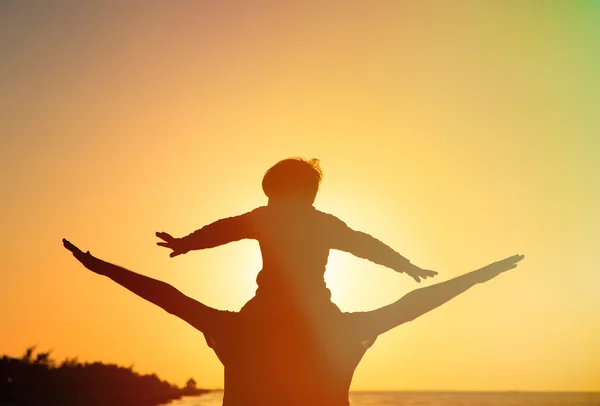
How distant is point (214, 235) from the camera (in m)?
5.65

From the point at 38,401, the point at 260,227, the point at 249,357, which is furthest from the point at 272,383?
the point at 38,401

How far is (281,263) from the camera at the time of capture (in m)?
5.12

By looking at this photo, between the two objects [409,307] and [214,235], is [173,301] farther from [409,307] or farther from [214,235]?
[409,307]

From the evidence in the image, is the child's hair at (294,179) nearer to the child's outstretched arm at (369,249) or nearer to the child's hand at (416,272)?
the child's outstretched arm at (369,249)

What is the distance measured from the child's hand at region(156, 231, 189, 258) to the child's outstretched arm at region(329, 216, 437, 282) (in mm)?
1253

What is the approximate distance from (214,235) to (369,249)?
1.15m

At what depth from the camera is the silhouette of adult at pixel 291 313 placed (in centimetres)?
483

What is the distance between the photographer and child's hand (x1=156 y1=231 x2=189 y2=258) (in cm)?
595

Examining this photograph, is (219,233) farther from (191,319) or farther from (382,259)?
(382,259)

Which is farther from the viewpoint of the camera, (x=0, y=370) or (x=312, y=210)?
(x=0, y=370)

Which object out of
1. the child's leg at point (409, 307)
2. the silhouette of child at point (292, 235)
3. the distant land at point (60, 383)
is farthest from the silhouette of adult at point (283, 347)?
the distant land at point (60, 383)

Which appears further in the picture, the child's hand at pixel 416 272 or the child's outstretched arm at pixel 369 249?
the child's hand at pixel 416 272

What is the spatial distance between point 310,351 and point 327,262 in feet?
2.21

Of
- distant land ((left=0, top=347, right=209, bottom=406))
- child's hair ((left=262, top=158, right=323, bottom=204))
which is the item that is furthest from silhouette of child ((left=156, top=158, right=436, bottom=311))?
distant land ((left=0, top=347, right=209, bottom=406))
